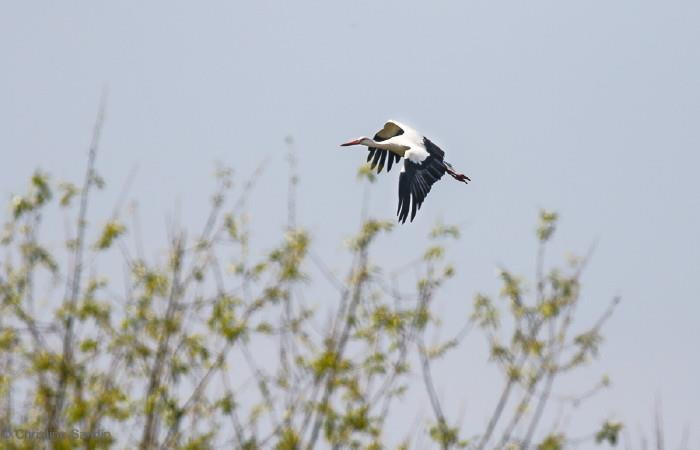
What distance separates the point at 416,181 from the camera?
1789 cm

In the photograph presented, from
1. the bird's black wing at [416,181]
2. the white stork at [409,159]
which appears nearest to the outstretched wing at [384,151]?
the white stork at [409,159]

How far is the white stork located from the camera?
1745 centimetres

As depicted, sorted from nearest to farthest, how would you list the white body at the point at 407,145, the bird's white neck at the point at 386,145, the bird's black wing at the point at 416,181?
the bird's black wing at the point at 416,181 → the white body at the point at 407,145 → the bird's white neck at the point at 386,145

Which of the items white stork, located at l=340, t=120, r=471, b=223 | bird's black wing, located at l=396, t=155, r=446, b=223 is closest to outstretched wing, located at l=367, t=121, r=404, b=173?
white stork, located at l=340, t=120, r=471, b=223

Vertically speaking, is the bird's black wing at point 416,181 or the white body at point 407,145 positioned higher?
the white body at point 407,145

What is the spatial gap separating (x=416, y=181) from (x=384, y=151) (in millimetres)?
3561

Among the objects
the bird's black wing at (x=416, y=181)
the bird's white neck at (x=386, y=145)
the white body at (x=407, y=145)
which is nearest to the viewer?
the bird's black wing at (x=416, y=181)

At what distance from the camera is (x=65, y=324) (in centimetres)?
1156

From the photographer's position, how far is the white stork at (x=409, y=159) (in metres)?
17.5

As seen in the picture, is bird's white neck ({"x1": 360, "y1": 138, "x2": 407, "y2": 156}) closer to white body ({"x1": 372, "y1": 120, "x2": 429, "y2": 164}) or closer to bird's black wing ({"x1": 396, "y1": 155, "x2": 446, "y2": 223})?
white body ({"x1": 372, "y1": 120, "x2": 429, "y2": 164})

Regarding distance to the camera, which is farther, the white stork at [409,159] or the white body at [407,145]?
the white body at [407,145]

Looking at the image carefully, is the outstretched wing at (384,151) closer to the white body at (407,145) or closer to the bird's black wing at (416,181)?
the white body at (407,145)

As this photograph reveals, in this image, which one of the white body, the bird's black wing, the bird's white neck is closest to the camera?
the bird's black wing

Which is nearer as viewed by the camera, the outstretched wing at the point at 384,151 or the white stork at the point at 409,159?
the white stork at the point at 409,159
